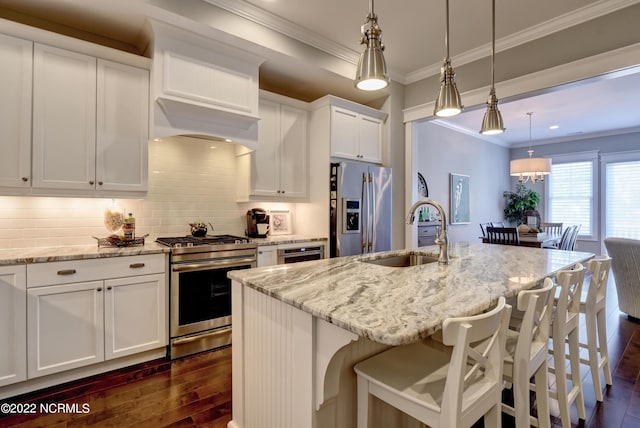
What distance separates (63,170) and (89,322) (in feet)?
3.59

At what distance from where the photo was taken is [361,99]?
406 cm

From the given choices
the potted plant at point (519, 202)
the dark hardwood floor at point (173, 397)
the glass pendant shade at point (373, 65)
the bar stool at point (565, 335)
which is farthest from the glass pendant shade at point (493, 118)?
the potted plant at point (519, 202)

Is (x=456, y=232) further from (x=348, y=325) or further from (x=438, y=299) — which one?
(x=348, y=325)

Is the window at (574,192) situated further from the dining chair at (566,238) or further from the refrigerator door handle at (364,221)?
the refrigerator door handle at (364,221)

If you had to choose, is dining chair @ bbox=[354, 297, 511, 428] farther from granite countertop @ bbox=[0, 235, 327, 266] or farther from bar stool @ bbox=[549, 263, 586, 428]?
granite countertop @ bbox=[0, 235, 327, 266]

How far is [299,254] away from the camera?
3252 mm

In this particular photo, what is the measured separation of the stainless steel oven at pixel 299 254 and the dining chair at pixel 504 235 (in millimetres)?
2675

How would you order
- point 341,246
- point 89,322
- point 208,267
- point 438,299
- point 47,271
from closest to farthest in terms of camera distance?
point 438,299, point 47,271, point 89,322, point 208,267, point 341,246

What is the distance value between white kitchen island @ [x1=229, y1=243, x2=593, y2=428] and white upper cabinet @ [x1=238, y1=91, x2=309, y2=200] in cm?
168

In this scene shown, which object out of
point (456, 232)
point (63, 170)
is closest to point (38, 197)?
point (63, 170)

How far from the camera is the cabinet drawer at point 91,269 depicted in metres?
2.04

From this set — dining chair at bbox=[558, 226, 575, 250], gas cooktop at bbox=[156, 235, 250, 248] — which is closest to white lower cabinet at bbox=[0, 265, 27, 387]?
gas cooktop at bbox=[156, 235, 250, 248]

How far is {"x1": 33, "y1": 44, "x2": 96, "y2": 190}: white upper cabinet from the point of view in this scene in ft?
7.28

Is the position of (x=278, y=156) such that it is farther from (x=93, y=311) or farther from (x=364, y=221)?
(x=93, y=311)
